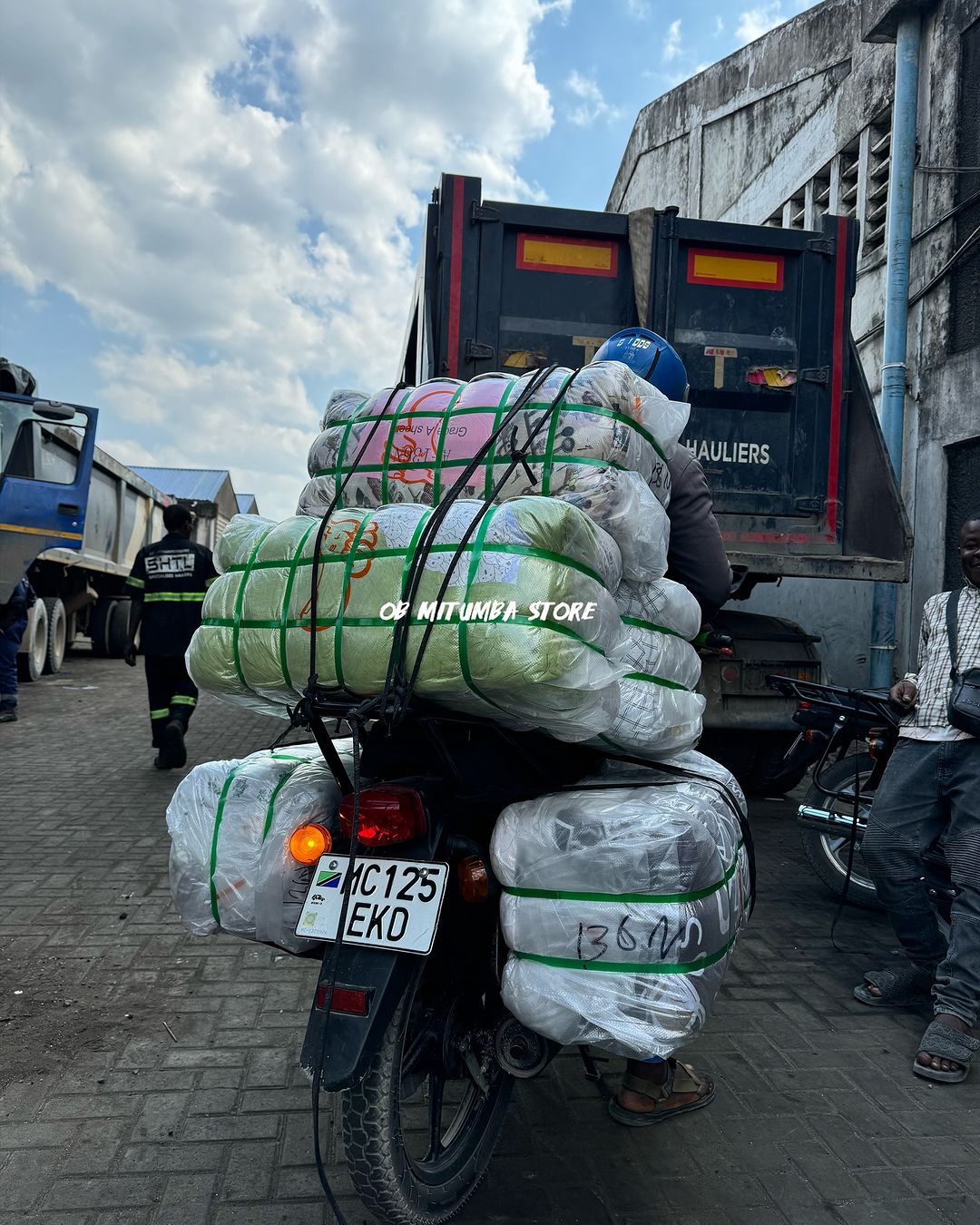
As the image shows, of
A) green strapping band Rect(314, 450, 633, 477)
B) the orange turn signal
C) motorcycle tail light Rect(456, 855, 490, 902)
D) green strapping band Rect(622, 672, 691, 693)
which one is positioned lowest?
motorcycle tail light Rect(456, 855, 490, 902)

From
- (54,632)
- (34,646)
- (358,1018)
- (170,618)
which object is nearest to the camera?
(358,1018)

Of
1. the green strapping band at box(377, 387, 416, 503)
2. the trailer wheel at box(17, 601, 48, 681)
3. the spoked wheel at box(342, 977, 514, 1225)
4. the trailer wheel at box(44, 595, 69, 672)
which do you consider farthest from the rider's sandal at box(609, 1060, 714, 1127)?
the trailer wheel at box(44, 595, 69, 672)

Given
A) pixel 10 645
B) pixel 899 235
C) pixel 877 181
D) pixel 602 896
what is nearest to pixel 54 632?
pixel 10 645

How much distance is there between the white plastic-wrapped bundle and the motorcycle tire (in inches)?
101

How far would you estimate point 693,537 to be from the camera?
272cm

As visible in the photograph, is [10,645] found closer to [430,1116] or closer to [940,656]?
[430,1116]

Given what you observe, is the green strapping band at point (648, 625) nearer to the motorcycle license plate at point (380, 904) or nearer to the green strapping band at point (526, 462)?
the green strapping band at point (526, 462)

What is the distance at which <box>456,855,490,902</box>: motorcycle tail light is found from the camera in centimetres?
213

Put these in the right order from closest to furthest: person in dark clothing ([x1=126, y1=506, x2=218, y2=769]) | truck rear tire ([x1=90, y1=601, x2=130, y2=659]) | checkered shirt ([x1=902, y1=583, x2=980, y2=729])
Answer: checkered shirt ([x1=902, y1=583, x2=980, y2=729]) < person in dark clothing ([x1=126, y1=506, x2=218, y2=769]) < truck rear tire ([x1=90, y1=601, x2=130, y2=659])

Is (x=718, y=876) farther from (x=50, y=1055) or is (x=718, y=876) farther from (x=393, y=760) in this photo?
(x=50, y=1055)

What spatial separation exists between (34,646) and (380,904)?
11.2 m

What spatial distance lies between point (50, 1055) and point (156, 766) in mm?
4327

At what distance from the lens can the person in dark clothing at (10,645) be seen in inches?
356

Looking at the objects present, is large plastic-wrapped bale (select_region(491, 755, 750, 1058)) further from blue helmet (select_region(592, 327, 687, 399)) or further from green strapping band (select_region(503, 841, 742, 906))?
blue helmet (select_region(592, 327, 687, 399))
